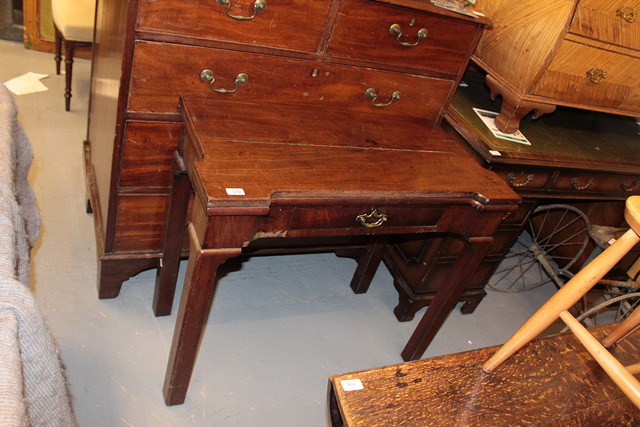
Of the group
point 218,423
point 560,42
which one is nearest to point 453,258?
point 560,42

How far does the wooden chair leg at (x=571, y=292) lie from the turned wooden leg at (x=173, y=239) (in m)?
1.15

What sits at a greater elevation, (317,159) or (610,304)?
(317,159)

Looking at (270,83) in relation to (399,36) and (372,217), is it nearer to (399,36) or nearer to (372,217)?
(399,36)

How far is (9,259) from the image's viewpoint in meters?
0.90

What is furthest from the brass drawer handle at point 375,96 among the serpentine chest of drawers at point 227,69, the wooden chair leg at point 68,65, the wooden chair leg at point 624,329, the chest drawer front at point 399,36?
the wooden chair leg at point 68,65

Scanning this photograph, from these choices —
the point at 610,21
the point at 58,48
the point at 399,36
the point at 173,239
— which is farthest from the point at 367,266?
the point at 58,48

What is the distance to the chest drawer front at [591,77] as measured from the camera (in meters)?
2.13

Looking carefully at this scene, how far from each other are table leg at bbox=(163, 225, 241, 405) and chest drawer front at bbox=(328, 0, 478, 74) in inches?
34.3

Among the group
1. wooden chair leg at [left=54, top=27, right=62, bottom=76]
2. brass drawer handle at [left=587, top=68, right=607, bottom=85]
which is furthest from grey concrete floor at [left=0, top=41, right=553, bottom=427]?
brass drawer handle at [left=587, top=68, right=607, bottom=85]

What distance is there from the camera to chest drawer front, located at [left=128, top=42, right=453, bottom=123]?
1.69 meters

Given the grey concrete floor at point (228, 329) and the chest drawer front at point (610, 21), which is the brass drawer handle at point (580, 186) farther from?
the grey concrete floor at point (228, 329)

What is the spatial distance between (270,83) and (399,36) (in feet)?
1.63

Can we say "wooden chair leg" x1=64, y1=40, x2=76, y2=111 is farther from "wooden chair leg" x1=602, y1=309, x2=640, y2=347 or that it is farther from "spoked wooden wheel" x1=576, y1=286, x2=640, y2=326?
"spoked wooden wheel" x1=576, y1=286, x2=640, y2=326

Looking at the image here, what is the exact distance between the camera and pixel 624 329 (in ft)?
5.19
